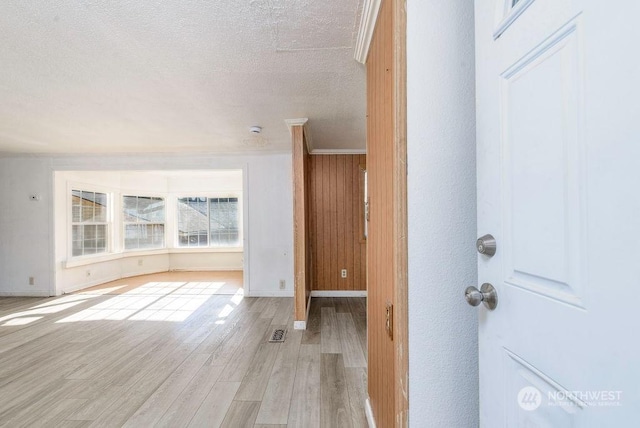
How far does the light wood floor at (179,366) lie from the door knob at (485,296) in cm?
135

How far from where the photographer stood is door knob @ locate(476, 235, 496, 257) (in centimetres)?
70

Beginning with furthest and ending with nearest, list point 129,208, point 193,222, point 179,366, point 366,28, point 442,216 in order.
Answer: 1. point 193,222
2. point 129,208
3. point 179,366
4. point 366,28
5. point 442,216

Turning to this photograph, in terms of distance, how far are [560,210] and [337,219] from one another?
3.91 meters

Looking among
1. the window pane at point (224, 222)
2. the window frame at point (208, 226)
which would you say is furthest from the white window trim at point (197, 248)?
the window pane at point (224, 222)

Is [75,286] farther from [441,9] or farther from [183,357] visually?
[441,9]

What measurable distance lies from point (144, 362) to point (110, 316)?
160 cm

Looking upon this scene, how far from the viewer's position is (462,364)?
0.85 metres

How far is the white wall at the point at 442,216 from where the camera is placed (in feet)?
2.80

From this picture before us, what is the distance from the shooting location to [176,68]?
1940mm

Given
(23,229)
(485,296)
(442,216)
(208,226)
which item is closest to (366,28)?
(442,216)

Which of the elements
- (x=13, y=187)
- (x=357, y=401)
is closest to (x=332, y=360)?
(x=357, y=401)

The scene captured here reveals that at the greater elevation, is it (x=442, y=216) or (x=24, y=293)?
(x=442, y=216)

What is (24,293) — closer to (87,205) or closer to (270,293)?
(87,205)

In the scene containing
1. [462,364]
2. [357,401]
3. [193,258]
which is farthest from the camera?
[193,258]
